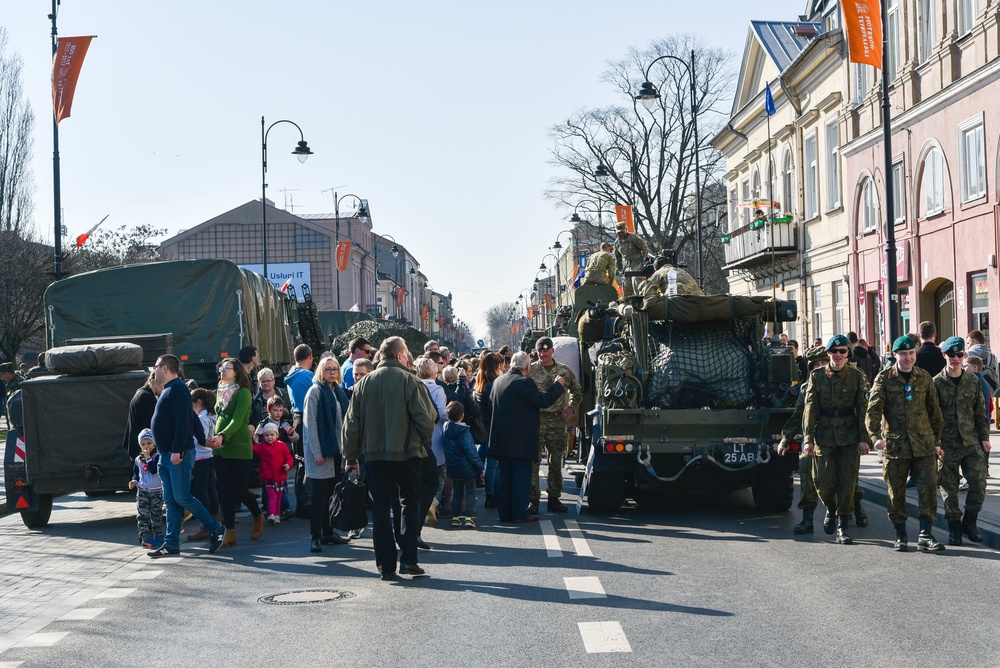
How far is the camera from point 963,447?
1046cm

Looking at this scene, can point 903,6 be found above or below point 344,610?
above

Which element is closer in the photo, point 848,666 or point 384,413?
point 848,666

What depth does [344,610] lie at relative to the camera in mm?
8117

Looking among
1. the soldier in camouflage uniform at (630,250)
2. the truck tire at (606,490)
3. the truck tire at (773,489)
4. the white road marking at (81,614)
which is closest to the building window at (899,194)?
the soldier in camouflage uniform at (630,250)

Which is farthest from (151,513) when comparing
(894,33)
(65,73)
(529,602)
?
(894,33)

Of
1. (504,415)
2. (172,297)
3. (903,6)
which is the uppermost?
(903,6)

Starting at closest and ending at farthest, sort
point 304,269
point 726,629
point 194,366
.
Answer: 1. point 726,629
2. point 194,366
3. point 304,269

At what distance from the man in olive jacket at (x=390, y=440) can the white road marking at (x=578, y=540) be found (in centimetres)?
161

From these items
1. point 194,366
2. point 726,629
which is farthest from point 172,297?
point 726,629

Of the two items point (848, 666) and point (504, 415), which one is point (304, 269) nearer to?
point (504, 415)

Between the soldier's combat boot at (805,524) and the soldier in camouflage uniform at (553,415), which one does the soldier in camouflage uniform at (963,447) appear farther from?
the soldier in camouflage uniform at (553,415)

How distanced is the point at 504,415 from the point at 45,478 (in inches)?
194

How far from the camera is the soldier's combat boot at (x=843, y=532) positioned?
1059 cm

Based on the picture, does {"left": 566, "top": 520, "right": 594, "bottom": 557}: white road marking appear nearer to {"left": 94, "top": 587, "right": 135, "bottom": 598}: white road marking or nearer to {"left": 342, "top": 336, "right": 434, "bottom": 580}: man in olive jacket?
{"left": 342, "top": 336, "right": 434, "bottom": 580}: man in olive jacket
